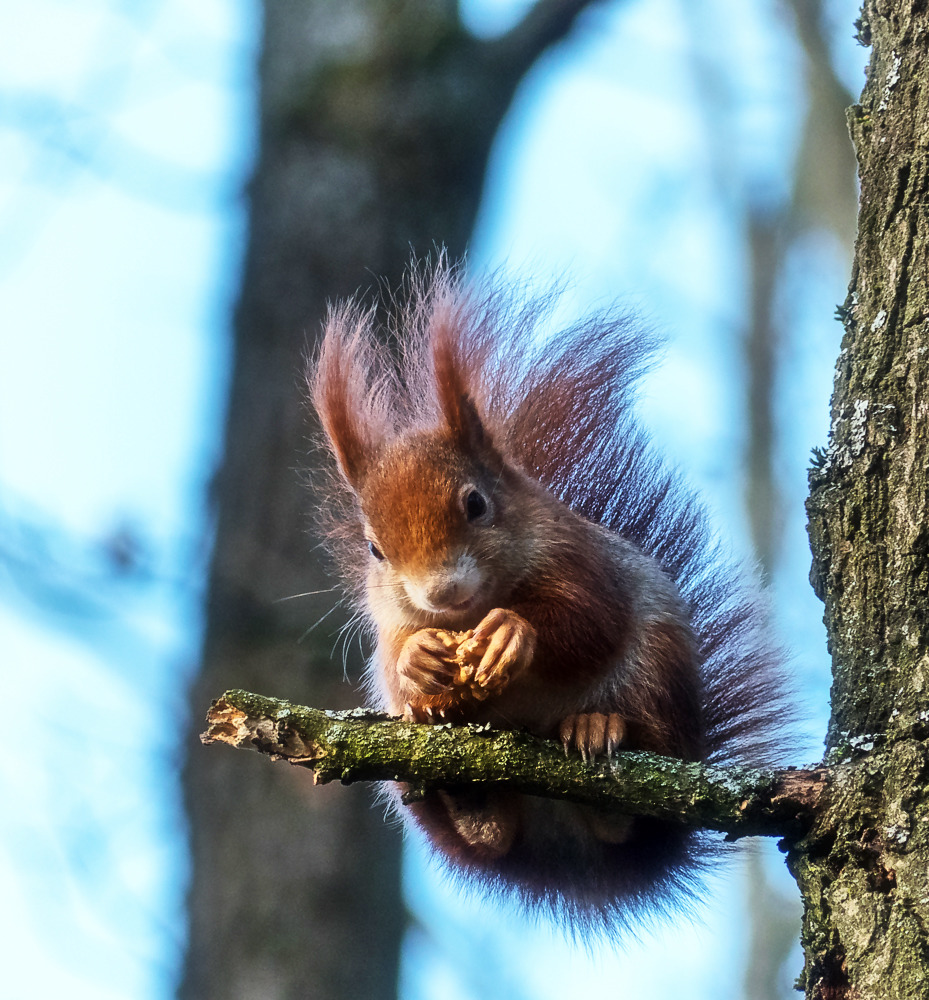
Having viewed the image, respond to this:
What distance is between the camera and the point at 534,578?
2121 mm

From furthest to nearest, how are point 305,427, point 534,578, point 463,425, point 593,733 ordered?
1. point 305,427
2. point 463,425
3. point 534,578
4. point 593,733

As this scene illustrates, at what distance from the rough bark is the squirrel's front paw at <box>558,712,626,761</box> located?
1.07 ft

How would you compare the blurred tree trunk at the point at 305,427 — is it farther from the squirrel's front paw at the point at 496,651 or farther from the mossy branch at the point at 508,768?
the mossy branch at the point at 508,768

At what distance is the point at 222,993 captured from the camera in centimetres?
309

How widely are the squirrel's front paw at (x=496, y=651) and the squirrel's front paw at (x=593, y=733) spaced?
12cm

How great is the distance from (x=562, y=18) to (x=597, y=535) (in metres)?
2.27

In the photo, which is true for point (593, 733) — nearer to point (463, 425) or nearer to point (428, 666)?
point (428, 666)

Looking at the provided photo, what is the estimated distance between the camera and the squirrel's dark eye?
2.18 meters

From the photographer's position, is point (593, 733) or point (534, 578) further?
point (534, 578)

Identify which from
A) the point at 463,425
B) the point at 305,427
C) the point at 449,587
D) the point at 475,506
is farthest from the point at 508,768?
the point at 305,427

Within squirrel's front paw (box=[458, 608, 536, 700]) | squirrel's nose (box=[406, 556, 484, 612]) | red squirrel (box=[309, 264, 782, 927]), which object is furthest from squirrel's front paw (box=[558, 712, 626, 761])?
squirrel's nose (box=[406, 556, 484, 612])

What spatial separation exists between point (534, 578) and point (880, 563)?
2.18ft

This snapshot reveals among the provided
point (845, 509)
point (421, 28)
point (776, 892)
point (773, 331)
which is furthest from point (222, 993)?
point (773, 331)

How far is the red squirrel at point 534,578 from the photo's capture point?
6.48 ft
